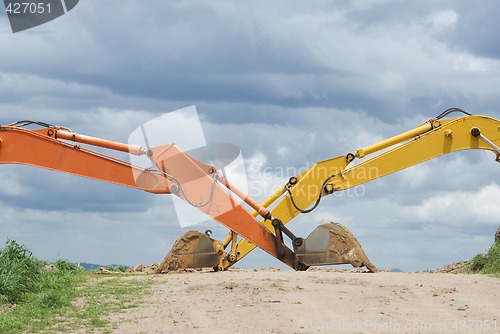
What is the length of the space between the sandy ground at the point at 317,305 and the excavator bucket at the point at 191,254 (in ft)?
5.81

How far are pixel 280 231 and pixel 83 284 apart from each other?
454cm

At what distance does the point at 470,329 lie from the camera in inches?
305

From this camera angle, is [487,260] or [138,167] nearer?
[138,167]

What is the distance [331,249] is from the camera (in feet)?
43.5

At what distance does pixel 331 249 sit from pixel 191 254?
3188 millimetres

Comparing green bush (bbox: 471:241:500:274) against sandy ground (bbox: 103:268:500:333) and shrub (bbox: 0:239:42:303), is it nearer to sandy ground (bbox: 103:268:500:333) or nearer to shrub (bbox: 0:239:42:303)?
sandy ground (bbox: 103:268:500:333)

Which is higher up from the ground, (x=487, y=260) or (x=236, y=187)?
(x=236, y=187)

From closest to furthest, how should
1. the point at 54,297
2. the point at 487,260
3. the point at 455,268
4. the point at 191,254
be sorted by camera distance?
the point at 54,297 → the point at 191,254 → the point at 487,260 → the point at 455,268

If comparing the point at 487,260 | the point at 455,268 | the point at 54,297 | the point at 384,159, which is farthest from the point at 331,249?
the point at 54,297

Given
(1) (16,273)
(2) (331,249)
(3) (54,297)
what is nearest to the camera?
(3) (54,297)

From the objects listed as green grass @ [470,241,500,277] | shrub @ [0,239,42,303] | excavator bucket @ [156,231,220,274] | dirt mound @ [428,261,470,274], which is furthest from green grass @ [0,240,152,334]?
dirt mound @ [428,261,470,274]

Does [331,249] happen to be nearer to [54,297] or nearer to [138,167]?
[138,167]

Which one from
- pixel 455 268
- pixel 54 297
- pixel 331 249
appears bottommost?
pixel 54 297

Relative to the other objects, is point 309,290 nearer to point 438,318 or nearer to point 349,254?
point 438,318
